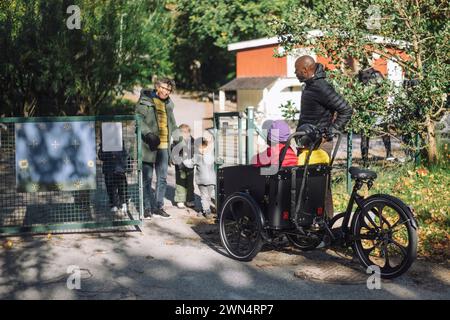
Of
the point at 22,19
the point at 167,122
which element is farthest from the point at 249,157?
the point at 22,19

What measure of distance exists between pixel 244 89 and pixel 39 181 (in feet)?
96.4

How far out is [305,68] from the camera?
22.9 feet

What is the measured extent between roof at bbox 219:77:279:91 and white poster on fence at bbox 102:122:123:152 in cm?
2688

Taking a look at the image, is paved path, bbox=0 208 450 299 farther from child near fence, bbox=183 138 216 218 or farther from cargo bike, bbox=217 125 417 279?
child near fence, bbox=183 138 216 218

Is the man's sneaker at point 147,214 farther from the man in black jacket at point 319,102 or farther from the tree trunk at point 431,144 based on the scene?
the tree trunk at point 431,144

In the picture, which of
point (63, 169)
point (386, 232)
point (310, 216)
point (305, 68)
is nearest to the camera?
point (386, 232)

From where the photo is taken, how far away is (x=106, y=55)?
2356cm

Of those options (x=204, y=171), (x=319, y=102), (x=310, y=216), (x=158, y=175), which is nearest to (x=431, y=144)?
(x=204, y=171)

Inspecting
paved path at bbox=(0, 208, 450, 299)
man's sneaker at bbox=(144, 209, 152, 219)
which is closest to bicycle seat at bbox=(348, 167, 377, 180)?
paved path at bbox=(0, 208, 450, 299)

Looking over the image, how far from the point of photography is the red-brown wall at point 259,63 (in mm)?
36287

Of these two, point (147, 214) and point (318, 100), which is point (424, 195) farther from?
point (147, 214)

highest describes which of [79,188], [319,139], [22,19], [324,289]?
[22,19]

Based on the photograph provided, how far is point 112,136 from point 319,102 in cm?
275
